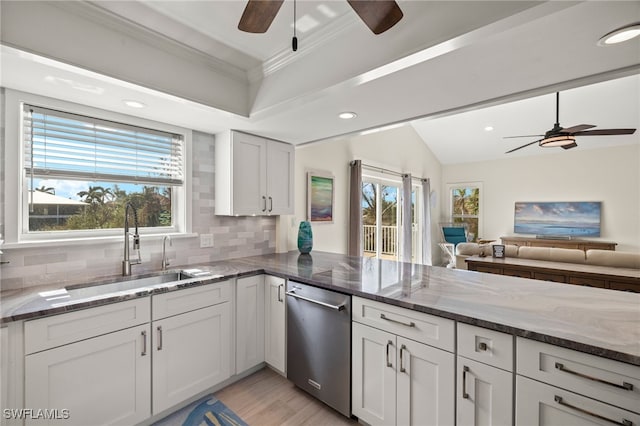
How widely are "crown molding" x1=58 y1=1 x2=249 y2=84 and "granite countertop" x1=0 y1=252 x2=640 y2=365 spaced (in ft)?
4.92

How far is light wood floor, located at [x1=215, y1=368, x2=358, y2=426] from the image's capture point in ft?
6.24

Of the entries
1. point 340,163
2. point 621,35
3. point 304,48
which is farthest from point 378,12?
point 340,163

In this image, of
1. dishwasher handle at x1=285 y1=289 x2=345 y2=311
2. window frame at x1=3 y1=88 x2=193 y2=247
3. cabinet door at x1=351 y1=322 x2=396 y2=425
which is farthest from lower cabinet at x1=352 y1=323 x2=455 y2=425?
window frame at x1=3 y1=88 x2=193 y2=247

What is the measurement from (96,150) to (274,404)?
228 cm

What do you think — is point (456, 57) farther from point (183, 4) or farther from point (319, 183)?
point (319, 183)

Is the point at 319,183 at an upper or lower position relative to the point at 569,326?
upper

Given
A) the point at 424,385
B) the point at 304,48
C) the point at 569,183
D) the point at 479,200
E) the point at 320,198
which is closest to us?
the point at 424,385

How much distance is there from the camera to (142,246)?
230 cm

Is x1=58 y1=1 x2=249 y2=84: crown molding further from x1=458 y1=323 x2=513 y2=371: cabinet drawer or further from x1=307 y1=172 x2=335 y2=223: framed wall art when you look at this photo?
x1=458 y1=323 x2=513 y2=371: cabinet drawer

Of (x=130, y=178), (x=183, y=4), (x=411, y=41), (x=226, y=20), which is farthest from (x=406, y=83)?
(x=130, y=178)

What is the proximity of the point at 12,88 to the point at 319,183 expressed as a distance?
2780mm

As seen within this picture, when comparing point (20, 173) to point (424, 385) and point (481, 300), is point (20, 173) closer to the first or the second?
point (424, 385)

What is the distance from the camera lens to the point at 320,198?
3.79m

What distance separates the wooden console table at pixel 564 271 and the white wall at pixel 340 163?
197cm
